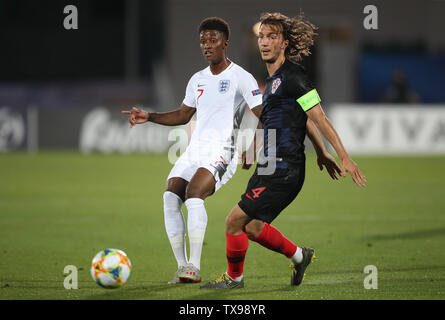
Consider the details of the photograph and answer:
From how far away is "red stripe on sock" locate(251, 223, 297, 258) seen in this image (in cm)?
577

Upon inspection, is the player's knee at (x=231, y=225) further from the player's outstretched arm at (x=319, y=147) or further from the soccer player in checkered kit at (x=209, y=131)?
the player's outstretched arm at (x=319, y=147)

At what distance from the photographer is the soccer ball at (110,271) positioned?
5.55 m

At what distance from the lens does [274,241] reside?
580cm

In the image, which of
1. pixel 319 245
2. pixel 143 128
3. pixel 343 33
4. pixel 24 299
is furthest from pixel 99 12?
pixel 24 299

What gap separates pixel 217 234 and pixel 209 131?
2.95m

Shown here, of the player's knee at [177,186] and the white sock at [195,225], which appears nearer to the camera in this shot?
the white sock at [195,225]

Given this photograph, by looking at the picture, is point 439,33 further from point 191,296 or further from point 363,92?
point 191,296

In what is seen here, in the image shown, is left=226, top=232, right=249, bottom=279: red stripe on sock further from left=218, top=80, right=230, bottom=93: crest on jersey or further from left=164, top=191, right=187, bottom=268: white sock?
left=218, top=80, right=230, bottom=93: crest on jersey

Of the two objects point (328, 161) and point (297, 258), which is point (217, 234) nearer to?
point (297, 258)

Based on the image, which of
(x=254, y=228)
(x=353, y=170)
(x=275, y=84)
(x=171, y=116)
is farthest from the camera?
(x=171, y=116)

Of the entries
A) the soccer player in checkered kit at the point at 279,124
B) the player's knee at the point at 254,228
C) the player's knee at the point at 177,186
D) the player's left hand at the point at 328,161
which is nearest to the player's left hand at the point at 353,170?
the soccer player in checkered kit at the point at 279,124

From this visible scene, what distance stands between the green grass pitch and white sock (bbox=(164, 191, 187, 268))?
0.27 metres

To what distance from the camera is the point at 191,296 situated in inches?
212

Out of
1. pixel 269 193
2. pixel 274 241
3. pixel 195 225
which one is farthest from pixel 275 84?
pixel 195 225
